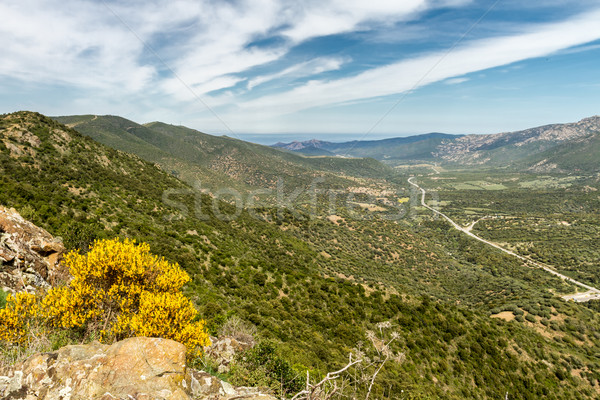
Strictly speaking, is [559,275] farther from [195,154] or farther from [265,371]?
[195,154]

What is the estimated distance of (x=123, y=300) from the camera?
660 cm

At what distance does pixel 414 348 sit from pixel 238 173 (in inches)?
5217

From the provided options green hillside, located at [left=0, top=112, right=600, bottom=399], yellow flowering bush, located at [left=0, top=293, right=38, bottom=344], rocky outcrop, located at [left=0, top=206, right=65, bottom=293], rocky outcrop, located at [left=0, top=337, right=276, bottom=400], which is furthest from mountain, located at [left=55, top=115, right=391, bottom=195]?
rocky outcrop, located at [left=0, top=337, right=276, bottom=400]

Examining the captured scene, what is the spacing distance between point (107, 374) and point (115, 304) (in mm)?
2652

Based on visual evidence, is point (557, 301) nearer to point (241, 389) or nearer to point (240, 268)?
point (240, 268)

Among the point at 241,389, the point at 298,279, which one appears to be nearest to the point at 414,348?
the point at 298,279

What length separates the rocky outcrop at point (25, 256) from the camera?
8.16 metres

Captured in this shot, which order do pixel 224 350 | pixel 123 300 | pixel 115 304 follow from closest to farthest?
pixel 123 300 < pixel 115 304 < pixel 224 350

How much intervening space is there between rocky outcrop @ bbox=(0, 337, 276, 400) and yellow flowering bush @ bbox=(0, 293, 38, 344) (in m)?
1.47

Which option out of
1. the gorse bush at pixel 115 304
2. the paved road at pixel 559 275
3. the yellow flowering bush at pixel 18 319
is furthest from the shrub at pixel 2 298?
the paved road at pixel 559 275

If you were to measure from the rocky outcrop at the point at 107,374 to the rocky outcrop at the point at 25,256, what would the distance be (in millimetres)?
4977

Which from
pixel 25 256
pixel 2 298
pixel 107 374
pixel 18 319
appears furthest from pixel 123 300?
pixel 25 256

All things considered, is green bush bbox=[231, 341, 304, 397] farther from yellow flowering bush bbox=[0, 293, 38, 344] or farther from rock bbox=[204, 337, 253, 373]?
yellow flowering bush bbox=[0, 293, 38, 344]

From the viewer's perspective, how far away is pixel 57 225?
16.8 m
